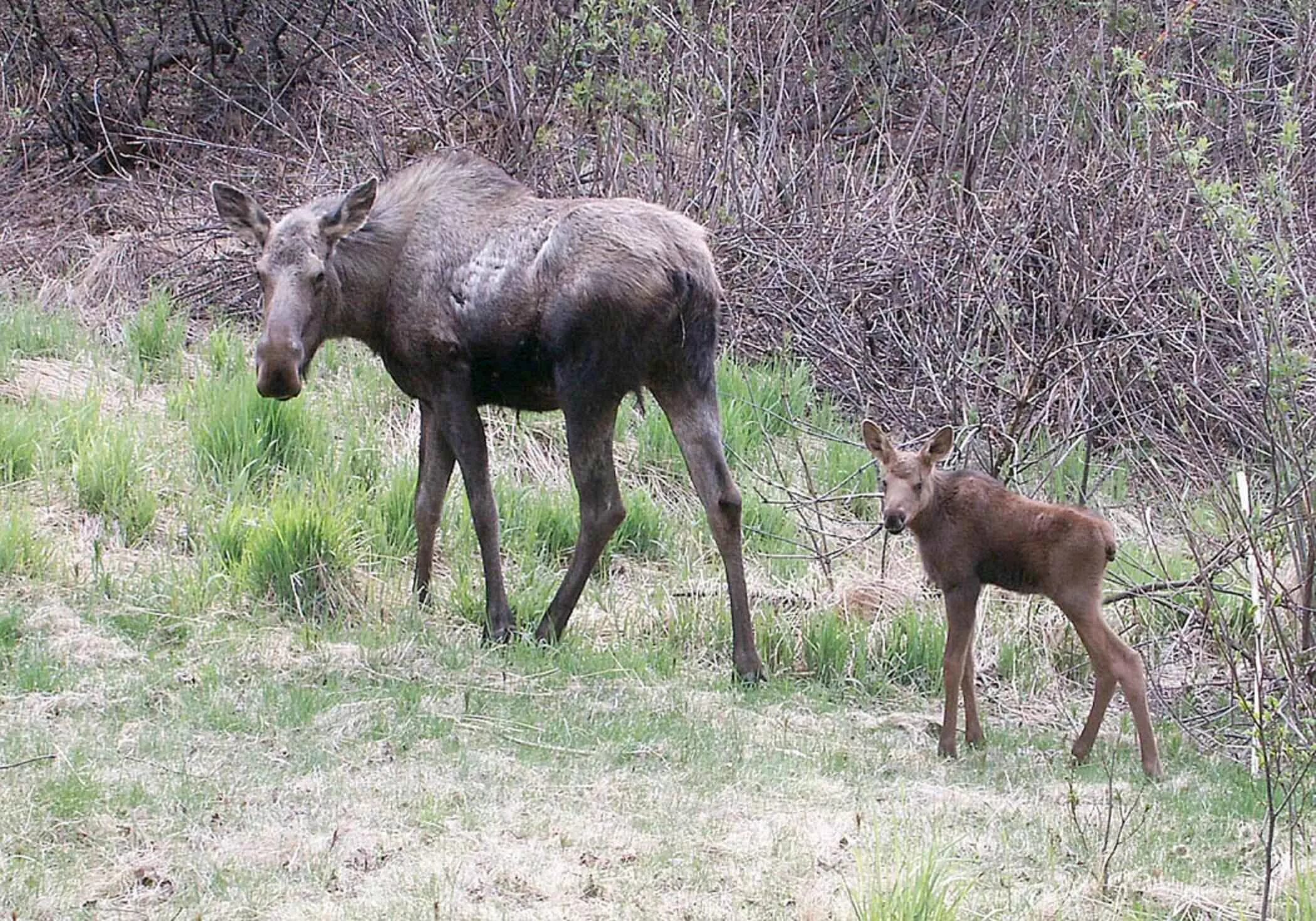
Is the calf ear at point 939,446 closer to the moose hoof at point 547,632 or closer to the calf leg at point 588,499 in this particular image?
the calf leg at point 588,499

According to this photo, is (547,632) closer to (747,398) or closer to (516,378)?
(516,378)

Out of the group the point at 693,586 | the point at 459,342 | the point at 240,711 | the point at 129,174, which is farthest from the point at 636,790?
the point at 129,174

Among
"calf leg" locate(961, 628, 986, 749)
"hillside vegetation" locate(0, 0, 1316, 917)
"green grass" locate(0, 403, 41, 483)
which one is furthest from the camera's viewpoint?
"green grass" locate(0, 403, 41, 483)

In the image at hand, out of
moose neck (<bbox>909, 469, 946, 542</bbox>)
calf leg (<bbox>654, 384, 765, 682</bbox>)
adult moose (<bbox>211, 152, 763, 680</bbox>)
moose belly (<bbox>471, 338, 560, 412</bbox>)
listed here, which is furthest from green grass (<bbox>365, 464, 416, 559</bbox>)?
moose neck (<bbox>909, 469, 946, 542</bbox>)

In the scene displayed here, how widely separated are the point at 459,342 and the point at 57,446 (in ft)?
9.56

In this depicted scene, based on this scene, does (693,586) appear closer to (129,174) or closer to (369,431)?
(369,431)

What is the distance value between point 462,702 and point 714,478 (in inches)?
61.6

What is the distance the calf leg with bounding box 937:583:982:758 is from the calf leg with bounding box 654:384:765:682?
129cm

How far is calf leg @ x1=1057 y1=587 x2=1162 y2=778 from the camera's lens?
695 centimetres

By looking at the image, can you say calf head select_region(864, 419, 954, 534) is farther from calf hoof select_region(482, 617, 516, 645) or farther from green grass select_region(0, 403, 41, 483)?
green grass select_region(0, 403, 41, 483)

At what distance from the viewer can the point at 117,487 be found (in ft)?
31.3

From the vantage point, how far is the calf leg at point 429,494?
871cm

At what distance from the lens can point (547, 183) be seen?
41.7ft

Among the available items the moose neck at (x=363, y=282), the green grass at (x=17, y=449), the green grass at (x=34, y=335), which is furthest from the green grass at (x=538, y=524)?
the green grass at (x=34, y=335)
